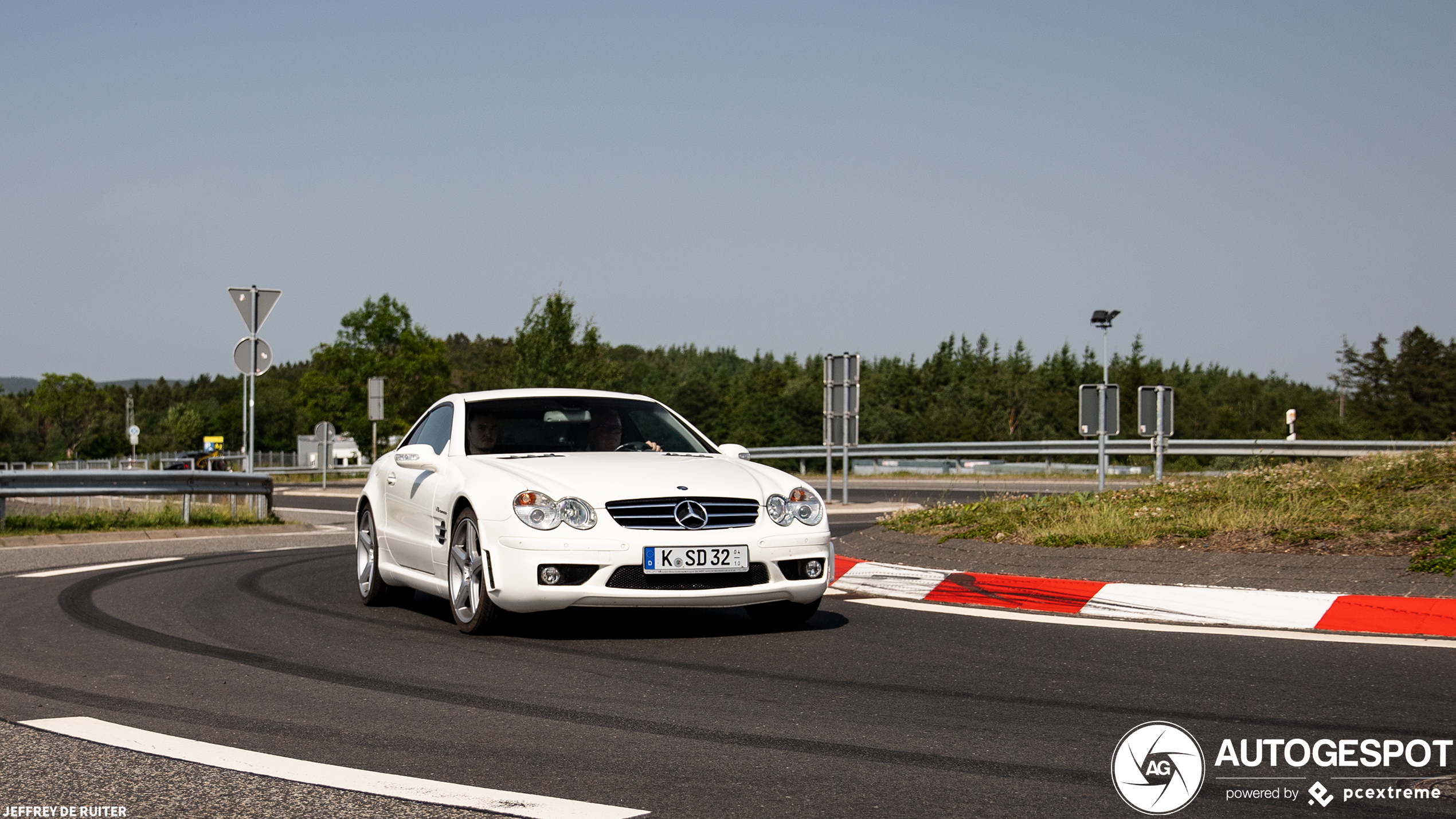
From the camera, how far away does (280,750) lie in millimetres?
4578

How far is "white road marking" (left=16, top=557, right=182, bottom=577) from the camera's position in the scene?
11445 mm

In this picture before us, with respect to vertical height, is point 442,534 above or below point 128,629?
above

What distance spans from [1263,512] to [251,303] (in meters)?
14.0

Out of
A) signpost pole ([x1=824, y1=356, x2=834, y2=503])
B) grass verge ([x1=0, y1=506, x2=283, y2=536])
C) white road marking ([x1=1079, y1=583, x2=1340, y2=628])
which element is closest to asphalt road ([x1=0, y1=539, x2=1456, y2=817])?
white road marking ([x1=1079, y1=583, x2=1340, y2=628])

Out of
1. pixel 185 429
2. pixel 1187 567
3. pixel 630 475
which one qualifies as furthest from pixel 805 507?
pixel 185 429

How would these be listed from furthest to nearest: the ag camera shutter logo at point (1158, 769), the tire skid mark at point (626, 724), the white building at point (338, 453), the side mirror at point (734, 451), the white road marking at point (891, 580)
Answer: the white building at point (338, 453) < the white road marking at point (891, 580) < the side mirror at point (734, 451) < the tire skid mark at point (626, 724) < the ag camera shutter logo at point (1158, 769)

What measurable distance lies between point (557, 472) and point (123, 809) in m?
3.94

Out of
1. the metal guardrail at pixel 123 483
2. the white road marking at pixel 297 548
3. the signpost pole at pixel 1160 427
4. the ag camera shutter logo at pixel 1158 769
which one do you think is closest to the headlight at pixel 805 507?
the ag camera shutter logo at pixel 1158 769

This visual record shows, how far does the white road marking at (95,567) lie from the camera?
11.4 meters

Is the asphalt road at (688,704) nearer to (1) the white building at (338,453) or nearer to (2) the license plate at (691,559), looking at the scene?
(2) the license plate at (691,559)

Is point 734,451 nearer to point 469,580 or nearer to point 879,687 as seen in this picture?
point 469,580

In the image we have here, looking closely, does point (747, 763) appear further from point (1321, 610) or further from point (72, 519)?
point (72, 519)

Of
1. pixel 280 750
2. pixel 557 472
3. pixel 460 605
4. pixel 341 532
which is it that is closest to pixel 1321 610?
pixel 557 472

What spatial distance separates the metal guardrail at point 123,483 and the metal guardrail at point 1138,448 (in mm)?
10729
